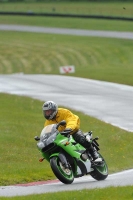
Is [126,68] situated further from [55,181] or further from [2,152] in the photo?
[55,181]

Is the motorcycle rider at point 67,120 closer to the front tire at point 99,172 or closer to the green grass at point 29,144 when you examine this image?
the front tire at point 99,172

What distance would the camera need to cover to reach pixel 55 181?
14141mm

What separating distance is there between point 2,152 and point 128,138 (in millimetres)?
5215

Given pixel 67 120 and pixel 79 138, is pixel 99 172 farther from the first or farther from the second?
pixel 67 120

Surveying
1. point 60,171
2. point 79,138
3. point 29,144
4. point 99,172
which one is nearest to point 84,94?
point 29,144

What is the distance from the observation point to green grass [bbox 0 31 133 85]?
46959 millimetres

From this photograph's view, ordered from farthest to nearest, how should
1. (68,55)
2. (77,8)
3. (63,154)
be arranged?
1. (77,8)
2. (68,55)
3. (63,154)

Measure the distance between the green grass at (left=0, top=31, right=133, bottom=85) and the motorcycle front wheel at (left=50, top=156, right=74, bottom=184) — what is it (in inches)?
1145

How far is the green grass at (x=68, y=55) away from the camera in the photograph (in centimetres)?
4696

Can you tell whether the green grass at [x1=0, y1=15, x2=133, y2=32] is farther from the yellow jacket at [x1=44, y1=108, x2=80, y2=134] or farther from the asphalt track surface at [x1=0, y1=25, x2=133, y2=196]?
the yellow jacket at [x1=44, y1=108, x2=80, y2=134]

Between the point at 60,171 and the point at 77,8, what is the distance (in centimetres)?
6159

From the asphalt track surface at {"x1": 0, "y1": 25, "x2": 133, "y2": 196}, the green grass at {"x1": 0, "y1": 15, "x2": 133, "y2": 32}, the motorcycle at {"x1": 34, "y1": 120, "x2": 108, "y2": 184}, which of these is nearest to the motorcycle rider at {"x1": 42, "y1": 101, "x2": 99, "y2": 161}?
the motorcycle at {"x1": 34, "y1": 120, "x2": 108, "y2": 184}

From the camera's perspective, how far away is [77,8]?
239ft

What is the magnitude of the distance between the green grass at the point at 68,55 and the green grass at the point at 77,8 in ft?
24.8
